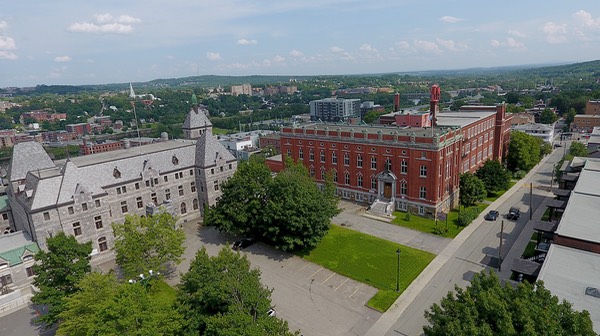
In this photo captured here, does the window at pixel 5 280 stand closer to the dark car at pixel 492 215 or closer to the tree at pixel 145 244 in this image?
the tree at pixel 145 244

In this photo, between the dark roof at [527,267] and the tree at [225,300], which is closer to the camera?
the tree at [225,300]

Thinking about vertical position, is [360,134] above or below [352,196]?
above

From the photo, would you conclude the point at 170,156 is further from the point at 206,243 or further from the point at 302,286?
the point at 302,286

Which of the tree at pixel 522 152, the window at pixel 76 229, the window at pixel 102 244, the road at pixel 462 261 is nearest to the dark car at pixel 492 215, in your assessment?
the road at pixel 462 261

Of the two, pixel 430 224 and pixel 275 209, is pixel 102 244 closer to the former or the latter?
pixel 275 209

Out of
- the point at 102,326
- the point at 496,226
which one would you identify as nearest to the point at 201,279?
the point at 102,326

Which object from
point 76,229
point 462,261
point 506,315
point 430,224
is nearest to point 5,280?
point 76,229
